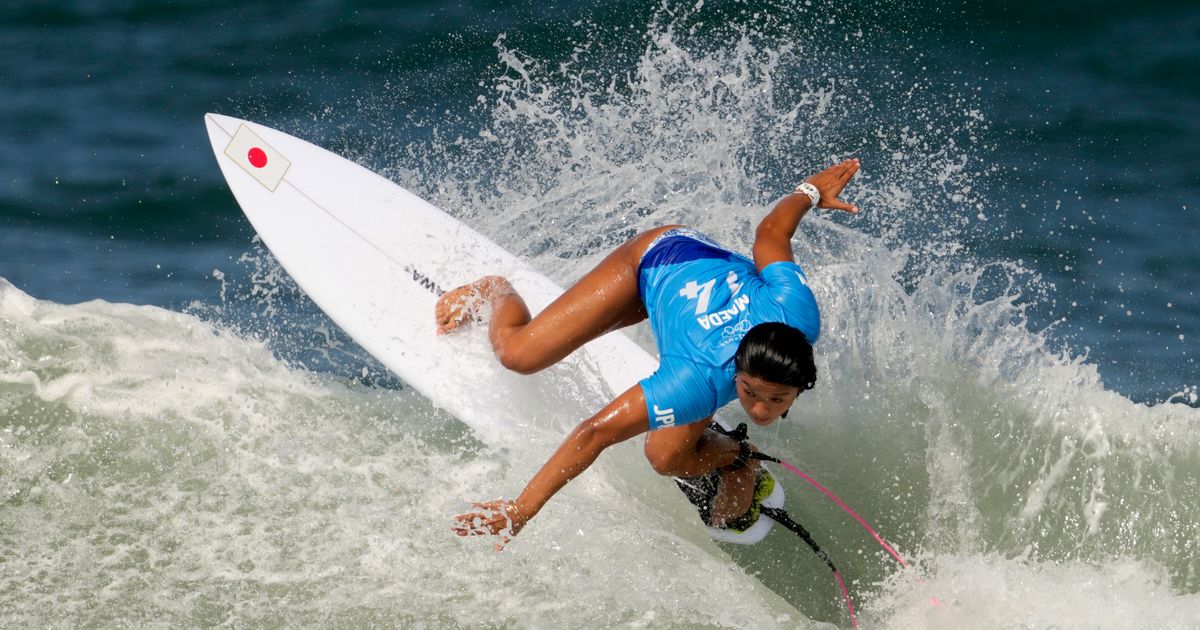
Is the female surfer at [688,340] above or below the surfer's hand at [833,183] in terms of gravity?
below

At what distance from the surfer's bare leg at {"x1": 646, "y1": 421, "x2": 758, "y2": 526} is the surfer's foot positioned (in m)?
1.25

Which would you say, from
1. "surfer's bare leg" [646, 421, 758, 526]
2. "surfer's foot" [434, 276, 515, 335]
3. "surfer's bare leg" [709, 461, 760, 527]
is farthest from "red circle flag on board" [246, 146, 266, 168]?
"surfer's bare leg" [709, 461, 760, 527]

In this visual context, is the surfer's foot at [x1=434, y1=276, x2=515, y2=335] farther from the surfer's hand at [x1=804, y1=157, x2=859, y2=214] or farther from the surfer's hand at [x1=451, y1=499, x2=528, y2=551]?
the surfer's hand at [x1=451, y1=499, x2=528, y2=551]

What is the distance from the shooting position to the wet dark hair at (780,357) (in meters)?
3.65


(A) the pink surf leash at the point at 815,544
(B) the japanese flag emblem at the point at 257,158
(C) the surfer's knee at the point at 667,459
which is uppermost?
(B) the japanese flag emblem at the point at 257,158

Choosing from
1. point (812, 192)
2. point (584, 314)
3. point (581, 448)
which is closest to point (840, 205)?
point (812, 192)

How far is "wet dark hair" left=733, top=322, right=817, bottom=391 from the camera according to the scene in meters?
3.65

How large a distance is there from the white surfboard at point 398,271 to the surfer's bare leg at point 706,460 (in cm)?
96

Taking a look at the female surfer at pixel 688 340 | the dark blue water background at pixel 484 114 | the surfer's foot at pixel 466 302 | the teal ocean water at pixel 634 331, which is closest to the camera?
the female surfer at pixel 688 340

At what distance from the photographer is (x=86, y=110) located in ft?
31.4

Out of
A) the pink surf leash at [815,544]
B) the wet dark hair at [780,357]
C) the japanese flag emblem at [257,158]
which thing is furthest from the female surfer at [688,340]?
the japanese flag emblem at [257,158]

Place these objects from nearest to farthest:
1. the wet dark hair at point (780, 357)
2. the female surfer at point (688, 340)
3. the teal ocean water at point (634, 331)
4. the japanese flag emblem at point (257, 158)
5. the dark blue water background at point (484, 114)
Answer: the wet dark hair at point (780, 357), the female surfer at point (688, 340), the teal ocean water at point (634, 331), the japanese flag emblem at point (257, 158), the dark blue water background at point (484, 114)

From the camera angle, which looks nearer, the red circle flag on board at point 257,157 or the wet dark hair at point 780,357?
the wet dark hair at point 780,357

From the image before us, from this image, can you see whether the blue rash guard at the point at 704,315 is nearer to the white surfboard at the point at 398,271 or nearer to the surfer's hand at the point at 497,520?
the surfer's hand at the point at 497,520
